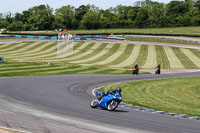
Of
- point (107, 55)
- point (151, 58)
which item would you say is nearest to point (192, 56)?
point (151, 58)

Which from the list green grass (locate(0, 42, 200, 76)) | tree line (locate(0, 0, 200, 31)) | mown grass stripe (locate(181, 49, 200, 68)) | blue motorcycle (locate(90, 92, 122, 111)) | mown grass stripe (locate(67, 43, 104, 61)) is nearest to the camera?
blue motorcycle (locate(90, 92, 122, 111))

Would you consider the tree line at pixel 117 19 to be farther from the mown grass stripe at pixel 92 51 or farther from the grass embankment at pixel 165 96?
the grass embankment at pixel 165 96

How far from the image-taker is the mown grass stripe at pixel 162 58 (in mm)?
55219

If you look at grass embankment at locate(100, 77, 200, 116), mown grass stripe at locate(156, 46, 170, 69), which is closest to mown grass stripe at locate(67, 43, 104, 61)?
mown grass stripe at locate(156, 46, 170, 69)

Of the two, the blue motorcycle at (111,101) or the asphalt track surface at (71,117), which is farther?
the blue motorcycle at (111,101)

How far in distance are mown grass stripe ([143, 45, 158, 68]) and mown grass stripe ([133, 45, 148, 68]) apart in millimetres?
691

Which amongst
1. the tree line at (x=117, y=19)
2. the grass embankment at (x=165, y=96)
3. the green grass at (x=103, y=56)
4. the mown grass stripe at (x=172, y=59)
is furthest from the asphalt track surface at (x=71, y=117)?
the tree line at (x=117, y=19)

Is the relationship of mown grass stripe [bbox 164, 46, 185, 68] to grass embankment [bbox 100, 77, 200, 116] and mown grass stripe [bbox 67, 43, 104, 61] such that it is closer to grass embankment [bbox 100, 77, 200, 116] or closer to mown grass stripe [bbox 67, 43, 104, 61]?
mown grass stripe [bbox 67, 43, 104, 61]

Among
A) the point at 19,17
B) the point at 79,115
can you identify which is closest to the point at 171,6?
the point at 19,17

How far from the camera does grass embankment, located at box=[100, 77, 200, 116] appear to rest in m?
20.1

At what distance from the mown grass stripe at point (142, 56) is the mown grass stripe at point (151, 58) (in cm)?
69

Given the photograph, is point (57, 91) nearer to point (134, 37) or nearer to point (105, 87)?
point (105, 87)

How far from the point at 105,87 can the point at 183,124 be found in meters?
15.3

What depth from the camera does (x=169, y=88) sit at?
29359mm
